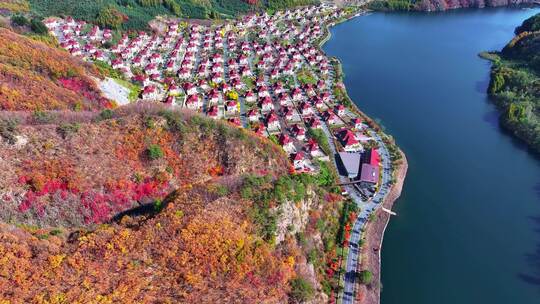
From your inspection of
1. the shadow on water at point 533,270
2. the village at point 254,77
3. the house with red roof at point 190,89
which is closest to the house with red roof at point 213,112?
the village at point 254,77

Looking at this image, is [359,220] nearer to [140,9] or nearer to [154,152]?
[154,152]

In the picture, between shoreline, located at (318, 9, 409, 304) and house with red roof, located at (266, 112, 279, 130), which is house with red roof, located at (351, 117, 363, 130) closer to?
shoreline, located at (318, 9, 409, 304)

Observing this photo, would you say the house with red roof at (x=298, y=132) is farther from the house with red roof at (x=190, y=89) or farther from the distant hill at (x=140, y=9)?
the distant hill at (x=140, y=9)

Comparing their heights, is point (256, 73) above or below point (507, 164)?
above

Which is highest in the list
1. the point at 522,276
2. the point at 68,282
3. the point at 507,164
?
the point at 68,282

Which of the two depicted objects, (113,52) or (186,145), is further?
(113,52)

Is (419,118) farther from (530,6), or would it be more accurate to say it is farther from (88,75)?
(530,6)

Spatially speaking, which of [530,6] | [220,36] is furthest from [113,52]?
[530,6]
